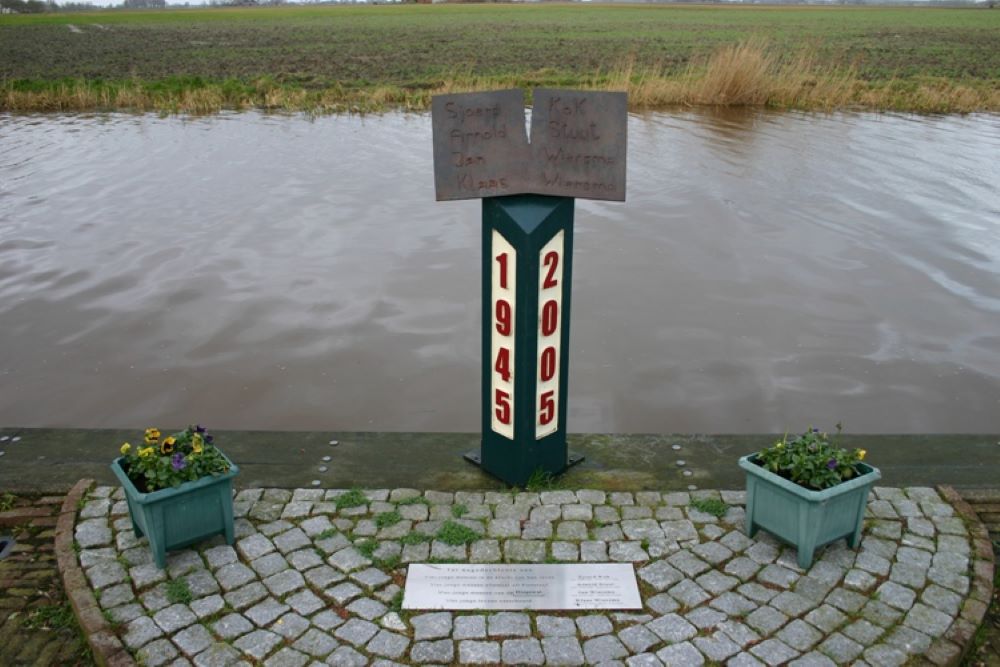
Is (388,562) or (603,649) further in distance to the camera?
(388,562)

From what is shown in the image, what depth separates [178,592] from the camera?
502cm

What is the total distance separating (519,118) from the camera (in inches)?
219

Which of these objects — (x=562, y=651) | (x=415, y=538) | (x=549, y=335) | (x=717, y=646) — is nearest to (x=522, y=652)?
(x=562, y=651)

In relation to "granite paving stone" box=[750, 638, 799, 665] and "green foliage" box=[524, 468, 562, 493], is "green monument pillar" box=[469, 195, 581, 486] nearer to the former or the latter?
"green foliage" box=[524, 468, 562, 493]

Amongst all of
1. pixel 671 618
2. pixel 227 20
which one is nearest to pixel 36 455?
pixel 671 618

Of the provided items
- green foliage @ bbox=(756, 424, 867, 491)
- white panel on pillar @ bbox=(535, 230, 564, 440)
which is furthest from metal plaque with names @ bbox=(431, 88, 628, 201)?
green foliage @ bbox=(756, 424, 867, 491)

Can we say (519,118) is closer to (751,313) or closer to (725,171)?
(751,313)

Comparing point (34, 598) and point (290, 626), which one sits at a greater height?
point (290, 626)

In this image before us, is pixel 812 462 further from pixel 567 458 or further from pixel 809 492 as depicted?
pixel 567 458

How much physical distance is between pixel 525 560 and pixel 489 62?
34.9m

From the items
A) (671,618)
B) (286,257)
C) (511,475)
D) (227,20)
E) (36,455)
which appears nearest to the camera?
(671,618)

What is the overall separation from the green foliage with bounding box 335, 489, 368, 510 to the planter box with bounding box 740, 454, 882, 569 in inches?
101

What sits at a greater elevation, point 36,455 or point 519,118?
point 519,118

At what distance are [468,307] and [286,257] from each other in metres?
3.36
